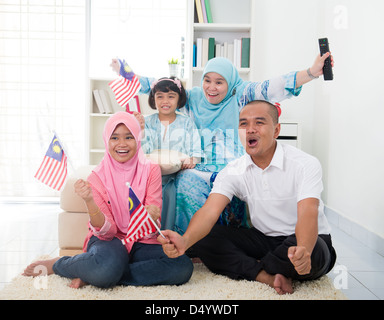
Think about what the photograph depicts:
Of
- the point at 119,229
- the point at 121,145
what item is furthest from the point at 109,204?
the point at 121,145

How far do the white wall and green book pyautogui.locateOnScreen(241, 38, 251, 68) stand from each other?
24 cm

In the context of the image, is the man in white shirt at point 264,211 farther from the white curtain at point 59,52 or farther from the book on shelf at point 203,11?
the white curtain at point 59,52

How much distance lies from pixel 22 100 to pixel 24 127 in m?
0.26

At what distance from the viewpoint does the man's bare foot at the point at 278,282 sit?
1620mm

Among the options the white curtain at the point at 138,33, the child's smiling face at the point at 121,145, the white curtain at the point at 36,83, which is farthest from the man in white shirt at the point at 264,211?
the white curtain at the point at 36,83

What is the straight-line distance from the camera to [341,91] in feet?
10.2

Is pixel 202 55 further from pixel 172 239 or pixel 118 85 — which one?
pixel 172 239

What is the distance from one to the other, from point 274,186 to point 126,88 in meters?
1.04

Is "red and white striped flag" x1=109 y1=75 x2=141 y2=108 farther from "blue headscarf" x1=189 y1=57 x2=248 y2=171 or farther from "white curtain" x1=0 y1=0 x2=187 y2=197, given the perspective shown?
"white curtain" x1=0 y1=0 x2=187 y2=197

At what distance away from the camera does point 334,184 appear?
3264 millimetres

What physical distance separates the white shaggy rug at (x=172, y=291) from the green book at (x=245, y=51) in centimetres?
236

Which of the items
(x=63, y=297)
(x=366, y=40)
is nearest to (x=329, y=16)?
(x=366, y=40)

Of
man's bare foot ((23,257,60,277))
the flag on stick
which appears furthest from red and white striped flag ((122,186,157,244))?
man's bare foot ((23,257,60,277))

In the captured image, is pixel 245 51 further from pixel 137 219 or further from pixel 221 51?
pixel 137 219
